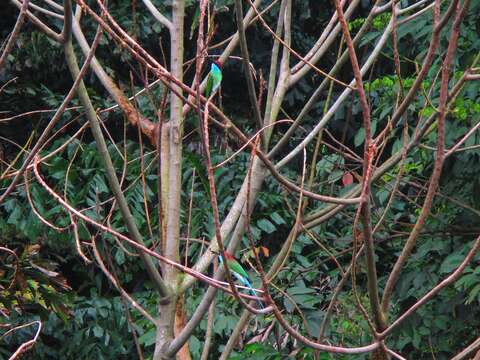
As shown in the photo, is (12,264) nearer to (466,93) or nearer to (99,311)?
(99,311)

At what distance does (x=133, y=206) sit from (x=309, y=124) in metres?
1.50

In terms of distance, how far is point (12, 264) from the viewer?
4.05 metres

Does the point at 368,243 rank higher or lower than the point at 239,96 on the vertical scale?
higher

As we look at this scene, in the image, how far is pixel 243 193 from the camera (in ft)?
6.42

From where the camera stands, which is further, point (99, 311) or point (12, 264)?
point (99, 311)

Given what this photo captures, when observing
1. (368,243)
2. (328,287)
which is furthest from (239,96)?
(368,243)

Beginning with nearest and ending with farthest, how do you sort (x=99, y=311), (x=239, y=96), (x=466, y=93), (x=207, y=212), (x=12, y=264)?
(x=466, y=93) → (x=12, y=264) → (x=207, y=212) → (x=99, y=311) → (x=239, y=96)

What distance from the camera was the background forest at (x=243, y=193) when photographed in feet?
5.98

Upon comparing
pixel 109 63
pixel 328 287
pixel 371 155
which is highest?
pixel 371 155

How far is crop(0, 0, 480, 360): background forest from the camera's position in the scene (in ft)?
5.98

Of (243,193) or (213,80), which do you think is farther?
(213,80)

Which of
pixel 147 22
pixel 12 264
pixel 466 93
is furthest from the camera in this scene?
pixel 147 22

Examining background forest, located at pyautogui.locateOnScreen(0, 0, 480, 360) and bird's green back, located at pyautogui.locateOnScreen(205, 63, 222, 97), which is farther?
bird's green back, located at pyautogui.locateOnScreen(205, 63, 222, 97)

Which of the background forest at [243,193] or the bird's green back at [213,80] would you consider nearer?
the background forest at [243,193]
